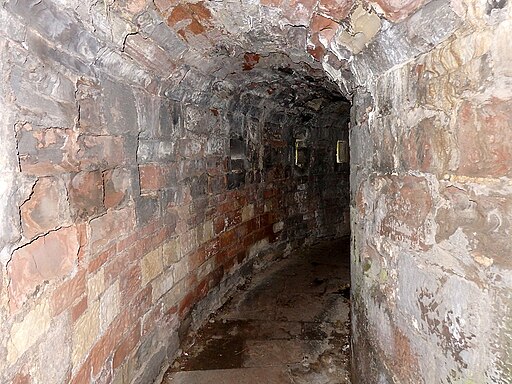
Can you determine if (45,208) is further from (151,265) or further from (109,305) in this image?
(151,265)

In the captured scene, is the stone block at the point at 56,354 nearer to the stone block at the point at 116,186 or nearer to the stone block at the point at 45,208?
the stone block at the point at 45,208

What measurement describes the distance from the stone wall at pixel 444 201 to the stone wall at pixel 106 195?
106 centimetres

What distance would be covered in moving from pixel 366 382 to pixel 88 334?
121 centimetres

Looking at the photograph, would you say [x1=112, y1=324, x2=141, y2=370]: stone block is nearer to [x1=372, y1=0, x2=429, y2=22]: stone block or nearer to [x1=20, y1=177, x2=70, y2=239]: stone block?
[x1=20, y1=177, x2=70, y2=239]: stone block

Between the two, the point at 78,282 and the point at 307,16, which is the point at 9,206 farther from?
the point at 307,16

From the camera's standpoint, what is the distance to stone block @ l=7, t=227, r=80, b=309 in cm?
112

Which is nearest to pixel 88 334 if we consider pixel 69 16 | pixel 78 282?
pixel 78 282

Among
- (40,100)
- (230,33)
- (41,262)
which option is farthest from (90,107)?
(230,33)

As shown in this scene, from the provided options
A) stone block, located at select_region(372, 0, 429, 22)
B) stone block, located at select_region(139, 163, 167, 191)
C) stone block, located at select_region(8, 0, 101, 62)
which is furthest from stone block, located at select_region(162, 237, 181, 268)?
stone block, located at select_region(372, 0, 429, 22)

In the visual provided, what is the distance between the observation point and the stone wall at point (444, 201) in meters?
0.93

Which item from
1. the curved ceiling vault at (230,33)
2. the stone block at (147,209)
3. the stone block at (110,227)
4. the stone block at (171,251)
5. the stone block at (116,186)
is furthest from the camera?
the stone block at (171,251)

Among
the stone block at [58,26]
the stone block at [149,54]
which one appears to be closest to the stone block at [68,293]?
the stone block at [58,26]

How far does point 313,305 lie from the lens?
325 cm

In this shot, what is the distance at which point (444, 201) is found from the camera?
1107 millimetres
